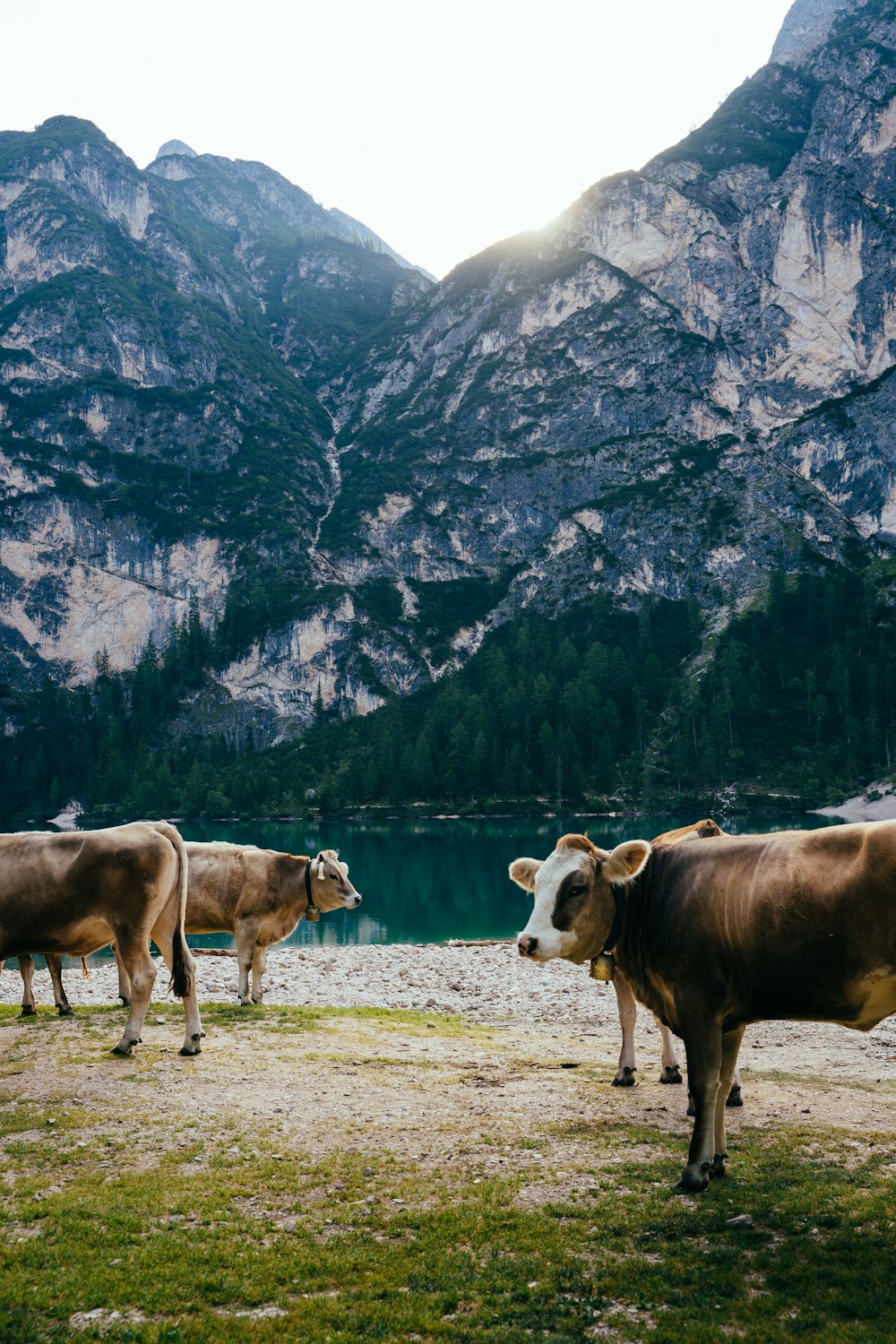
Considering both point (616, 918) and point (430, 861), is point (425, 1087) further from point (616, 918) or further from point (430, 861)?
point (430, 861)

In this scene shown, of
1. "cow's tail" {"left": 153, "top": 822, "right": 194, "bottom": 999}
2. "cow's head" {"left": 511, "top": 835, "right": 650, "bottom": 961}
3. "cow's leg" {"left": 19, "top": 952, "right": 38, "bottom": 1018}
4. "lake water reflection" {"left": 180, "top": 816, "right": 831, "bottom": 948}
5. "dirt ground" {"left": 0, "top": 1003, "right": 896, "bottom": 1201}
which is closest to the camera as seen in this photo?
"cow's head" {"left": 511, "top": 835, "right": 650, "bottom": 961}

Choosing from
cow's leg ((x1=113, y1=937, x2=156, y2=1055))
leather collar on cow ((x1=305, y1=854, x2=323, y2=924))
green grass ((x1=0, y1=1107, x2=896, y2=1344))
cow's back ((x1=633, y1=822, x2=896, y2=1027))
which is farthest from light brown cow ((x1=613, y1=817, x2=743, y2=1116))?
leather collar on cow ((x1=305, y1=854, x2=323, y2=924))

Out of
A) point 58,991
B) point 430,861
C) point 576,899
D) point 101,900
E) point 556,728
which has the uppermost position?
point 576,899

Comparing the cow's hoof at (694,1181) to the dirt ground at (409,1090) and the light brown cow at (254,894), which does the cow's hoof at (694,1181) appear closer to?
the dirt ground at (409,1090)

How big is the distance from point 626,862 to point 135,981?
751cm

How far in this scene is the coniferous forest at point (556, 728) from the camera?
131m

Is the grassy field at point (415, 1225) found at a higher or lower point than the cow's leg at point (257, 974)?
higher

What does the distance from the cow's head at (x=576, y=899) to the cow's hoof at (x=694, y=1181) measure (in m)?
1.87

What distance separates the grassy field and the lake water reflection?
90.7ft

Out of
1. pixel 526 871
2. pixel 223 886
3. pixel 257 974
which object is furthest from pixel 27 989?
pixel 526 871

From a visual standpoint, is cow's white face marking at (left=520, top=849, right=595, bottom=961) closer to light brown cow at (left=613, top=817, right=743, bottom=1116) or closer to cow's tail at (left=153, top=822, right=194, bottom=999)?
light brown cow at (left=613, top=817, right=743, bottom=1116)

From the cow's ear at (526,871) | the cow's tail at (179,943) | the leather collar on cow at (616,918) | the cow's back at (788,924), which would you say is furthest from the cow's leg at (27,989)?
the cow's back at (788,924)

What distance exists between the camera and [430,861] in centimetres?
7275

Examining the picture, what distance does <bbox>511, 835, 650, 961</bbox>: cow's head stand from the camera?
7.44 metres
